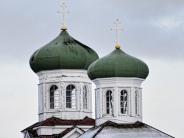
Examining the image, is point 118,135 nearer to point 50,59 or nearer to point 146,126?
point 146,126

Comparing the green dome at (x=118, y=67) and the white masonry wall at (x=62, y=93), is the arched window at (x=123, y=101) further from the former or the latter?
the white masonry wall at (x=62, y=93)

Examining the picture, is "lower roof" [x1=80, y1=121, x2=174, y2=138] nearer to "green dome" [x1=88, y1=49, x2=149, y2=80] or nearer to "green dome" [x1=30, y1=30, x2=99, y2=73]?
"green dome" [x1=88, y1=49, x2=149, y2=80]

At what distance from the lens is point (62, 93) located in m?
103

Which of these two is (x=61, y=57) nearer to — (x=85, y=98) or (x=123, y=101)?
(x=85, y=98)

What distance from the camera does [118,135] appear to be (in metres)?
96.4

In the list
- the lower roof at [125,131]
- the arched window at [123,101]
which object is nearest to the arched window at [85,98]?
the arched window at [123,101]

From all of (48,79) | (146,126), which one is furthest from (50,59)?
(146,126)

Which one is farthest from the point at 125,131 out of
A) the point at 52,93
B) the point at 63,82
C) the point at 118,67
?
the point at 52,93

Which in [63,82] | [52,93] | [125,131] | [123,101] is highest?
[63,82]

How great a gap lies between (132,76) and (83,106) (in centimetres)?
611

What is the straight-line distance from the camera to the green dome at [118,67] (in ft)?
321

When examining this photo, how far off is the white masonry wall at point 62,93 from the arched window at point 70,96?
0.17 m

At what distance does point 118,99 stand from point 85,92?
20.4 ft

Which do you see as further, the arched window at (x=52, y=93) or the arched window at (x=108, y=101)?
the arched window at (x=52, y=93)
